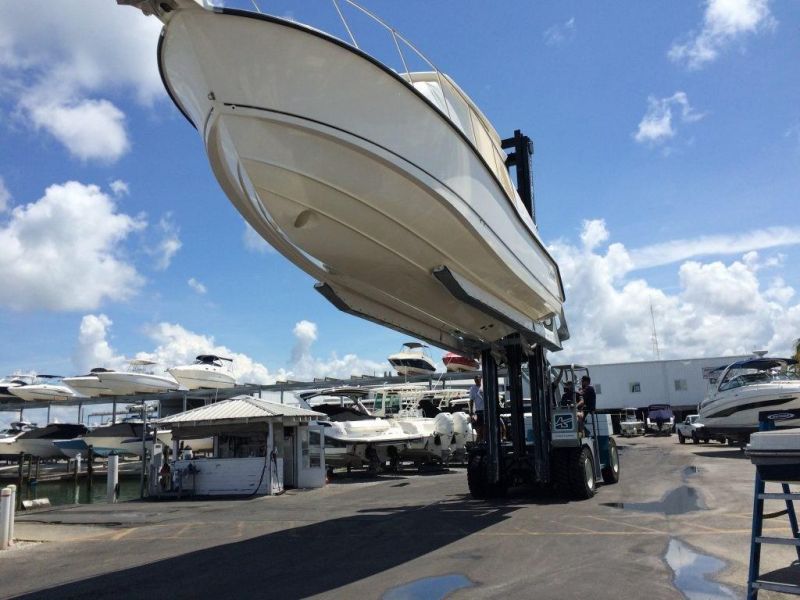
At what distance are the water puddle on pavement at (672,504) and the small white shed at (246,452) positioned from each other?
823cm

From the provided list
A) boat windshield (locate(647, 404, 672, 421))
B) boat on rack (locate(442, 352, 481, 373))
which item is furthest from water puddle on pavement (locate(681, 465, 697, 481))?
boat windshield (locate(647, 404, 672, 421))

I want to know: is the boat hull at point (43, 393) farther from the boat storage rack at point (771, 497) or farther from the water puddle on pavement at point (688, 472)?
the boat storage rack at point (771, 497)

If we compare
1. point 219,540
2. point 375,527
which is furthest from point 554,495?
point 219,540

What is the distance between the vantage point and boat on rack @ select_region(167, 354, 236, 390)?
128ft

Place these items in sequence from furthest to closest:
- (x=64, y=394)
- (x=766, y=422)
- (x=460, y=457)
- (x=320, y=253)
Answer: (x=64, y=394) → (x=460, y=457) → (x=320, y=253) → (x=766, y=422)

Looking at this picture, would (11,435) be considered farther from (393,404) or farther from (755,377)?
(755,377)

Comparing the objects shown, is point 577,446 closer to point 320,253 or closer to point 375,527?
point 375,527

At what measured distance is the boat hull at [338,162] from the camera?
5.64 m

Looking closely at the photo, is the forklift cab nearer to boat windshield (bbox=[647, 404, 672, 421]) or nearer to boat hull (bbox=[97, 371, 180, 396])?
boat windshield (bbox=[647, 404, 672, 421])

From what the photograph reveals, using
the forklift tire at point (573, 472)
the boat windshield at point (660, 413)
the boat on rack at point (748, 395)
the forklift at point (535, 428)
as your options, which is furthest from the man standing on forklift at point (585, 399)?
the boat windshield at point (660, 413)

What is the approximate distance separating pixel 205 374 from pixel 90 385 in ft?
27.2

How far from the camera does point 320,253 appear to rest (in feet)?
24.7

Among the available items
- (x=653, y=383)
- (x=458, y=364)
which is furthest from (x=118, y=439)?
(x=653, y=383)

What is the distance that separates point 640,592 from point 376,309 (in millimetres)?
5442
